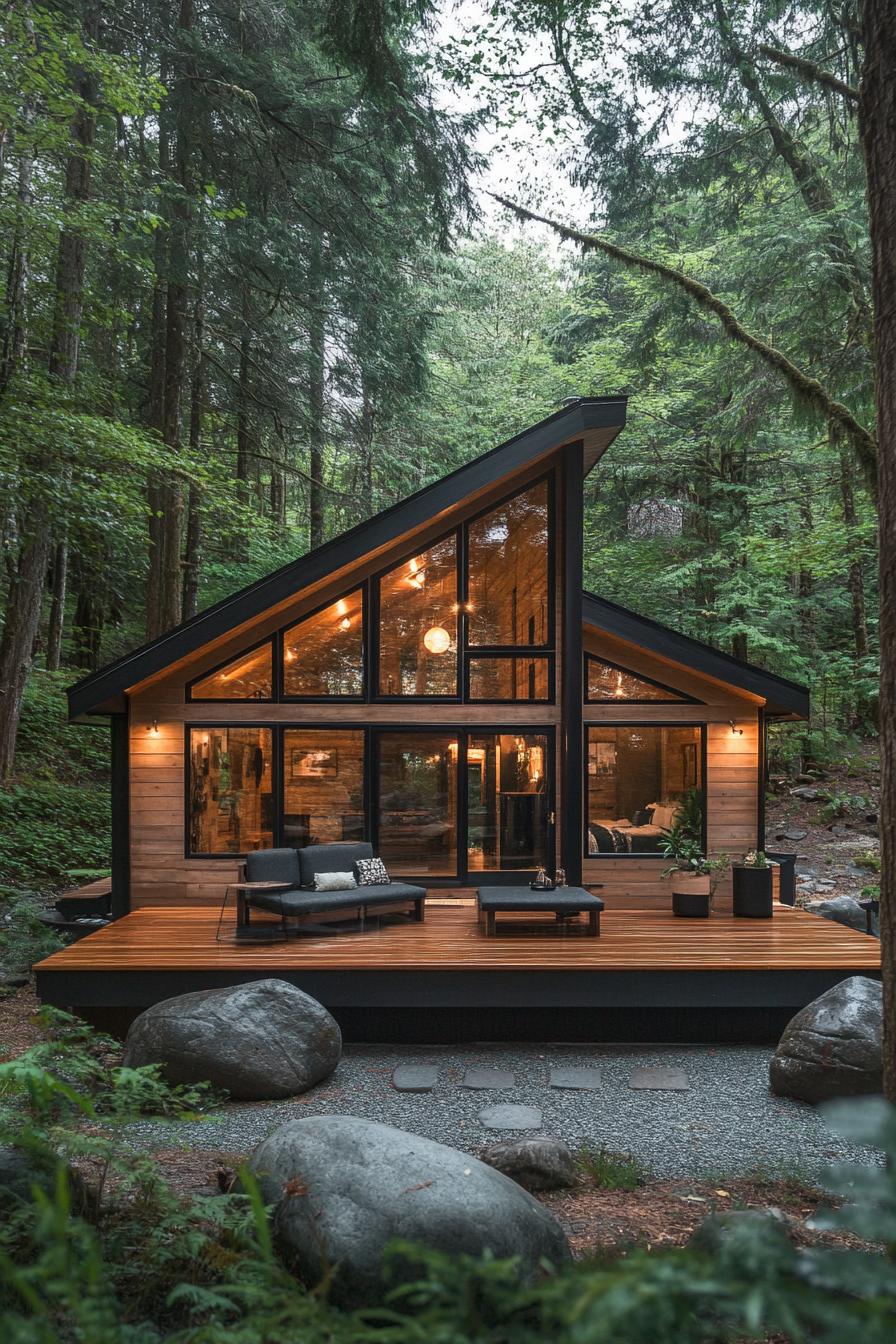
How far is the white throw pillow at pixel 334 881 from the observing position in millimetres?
8242

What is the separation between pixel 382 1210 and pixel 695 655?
23.7 feet

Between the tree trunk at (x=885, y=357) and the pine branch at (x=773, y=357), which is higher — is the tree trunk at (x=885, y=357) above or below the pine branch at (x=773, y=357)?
below

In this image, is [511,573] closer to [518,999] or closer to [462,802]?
[462,802]

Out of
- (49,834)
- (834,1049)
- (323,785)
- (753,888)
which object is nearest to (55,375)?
(49,834)

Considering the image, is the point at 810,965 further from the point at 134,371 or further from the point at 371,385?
the point at 134,371

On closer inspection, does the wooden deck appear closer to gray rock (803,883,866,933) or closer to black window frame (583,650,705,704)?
gray rock (803,883,866,933)

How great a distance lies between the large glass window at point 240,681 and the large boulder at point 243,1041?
399 cm

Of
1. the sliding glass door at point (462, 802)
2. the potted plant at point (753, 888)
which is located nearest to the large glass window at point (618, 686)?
the sliding glass door at point (462, 802)

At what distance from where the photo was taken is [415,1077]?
6035 mm

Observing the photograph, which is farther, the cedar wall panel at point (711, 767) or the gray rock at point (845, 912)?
the gray rock at point (845, 912)

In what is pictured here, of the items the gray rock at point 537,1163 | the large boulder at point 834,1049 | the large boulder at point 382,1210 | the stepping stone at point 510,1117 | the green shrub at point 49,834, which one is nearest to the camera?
the large boulder at point 382,1210

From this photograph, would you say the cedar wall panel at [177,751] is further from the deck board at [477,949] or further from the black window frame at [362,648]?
the deck board at [477,949]

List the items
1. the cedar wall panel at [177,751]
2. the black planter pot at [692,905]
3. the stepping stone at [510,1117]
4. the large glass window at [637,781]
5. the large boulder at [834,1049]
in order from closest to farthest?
the stepping stone at [510,1117] → the large boulder at [834,1049] → the black planter pot at [692,905] → the cedar wall panel at [177,751] → the large glass window at [637,781]

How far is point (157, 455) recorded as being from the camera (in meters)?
10.3
